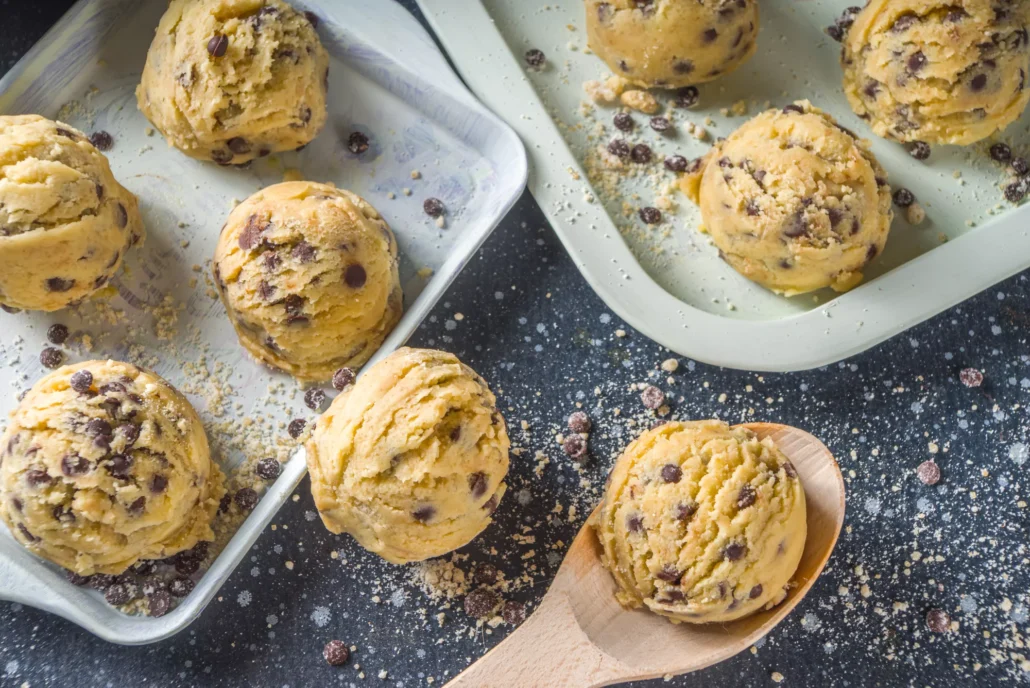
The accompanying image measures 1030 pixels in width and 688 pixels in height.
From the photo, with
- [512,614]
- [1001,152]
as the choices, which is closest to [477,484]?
[512,614]

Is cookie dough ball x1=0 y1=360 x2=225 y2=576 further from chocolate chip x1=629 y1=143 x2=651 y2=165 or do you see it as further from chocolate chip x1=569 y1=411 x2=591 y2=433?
chocolate chip x1=629 y1=143 x2=651 y2=165

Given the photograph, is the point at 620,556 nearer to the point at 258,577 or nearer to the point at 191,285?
the point at 258,577

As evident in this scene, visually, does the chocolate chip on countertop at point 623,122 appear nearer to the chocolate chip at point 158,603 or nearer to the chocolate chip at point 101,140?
the chocolate chip at point 101,140

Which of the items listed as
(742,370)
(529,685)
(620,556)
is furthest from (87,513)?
(742,370)

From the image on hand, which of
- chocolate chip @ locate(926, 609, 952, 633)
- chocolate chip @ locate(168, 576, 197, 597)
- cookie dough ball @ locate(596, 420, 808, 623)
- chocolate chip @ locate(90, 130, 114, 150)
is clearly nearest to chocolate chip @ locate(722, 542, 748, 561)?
cookie dough ball @ locate(596, 420, 808, 623)

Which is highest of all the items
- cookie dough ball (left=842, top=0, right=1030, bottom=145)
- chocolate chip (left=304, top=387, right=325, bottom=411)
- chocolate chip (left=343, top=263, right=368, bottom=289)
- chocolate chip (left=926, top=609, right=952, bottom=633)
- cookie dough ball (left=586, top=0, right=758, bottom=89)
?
cookie dough ball (left=842, top=0, right=1030, bottom=145)

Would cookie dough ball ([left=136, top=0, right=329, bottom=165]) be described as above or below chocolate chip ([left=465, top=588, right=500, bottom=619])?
above

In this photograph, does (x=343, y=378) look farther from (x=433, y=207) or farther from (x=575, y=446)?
(x=575, y=446)
